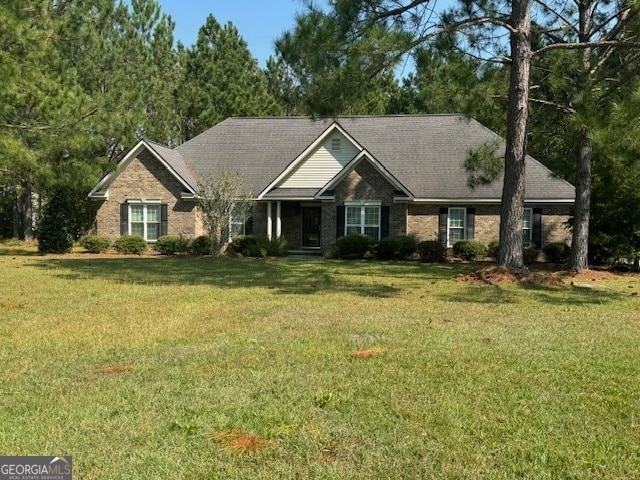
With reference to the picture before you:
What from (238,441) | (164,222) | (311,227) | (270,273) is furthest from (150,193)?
(238,441)

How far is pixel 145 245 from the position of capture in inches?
906

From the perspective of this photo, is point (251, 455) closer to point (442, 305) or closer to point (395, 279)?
point (442, 305)

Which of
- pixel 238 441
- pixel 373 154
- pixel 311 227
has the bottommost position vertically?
pixel 238 441

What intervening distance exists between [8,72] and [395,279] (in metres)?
10.6

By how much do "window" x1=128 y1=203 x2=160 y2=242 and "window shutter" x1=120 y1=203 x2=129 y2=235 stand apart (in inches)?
5.0

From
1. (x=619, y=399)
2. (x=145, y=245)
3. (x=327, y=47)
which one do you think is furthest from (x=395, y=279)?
(x=145, y=245)

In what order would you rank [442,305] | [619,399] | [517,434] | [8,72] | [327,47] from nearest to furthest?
[517,434] → [619,399] → [442,305] → [327,47] → [8,72]

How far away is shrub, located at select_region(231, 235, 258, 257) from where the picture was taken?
21.6 metres

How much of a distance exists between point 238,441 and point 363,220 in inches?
739

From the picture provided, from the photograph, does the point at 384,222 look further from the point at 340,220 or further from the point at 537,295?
the point at 537,295

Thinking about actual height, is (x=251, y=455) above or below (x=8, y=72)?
below

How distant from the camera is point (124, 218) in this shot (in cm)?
2384

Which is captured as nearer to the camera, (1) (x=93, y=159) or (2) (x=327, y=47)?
(2) (x=327, y=47)

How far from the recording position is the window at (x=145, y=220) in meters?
23.8
